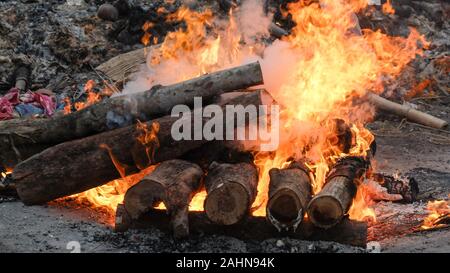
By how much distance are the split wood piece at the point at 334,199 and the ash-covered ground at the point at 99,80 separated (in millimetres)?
237

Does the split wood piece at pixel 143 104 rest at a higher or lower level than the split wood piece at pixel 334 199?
higher

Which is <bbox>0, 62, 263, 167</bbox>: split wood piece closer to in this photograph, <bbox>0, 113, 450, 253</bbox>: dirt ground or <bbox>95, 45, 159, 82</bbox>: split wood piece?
<bbox>0, 113, 450, 253</bbox>: dirt ground

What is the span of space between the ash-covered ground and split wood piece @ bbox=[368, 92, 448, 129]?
161mm

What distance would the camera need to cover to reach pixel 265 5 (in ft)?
38.3

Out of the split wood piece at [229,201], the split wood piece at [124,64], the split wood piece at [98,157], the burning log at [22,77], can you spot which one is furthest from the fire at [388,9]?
the split wood piece at [229,201]

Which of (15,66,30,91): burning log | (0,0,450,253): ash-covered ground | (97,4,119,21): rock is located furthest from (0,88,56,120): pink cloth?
(97,4,119,21): rock

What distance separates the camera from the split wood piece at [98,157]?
211 inches

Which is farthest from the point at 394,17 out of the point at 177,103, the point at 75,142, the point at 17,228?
the point at 17,228

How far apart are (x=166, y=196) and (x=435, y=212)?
2837mm

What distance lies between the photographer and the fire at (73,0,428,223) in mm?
5586

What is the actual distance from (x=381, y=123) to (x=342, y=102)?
12.9ft

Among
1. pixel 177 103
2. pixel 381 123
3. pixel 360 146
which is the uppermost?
pixel 177 103

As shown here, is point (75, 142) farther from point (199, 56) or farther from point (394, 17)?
point (394, 17)

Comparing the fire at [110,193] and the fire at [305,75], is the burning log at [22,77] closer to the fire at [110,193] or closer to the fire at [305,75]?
the fire at [305,75]
